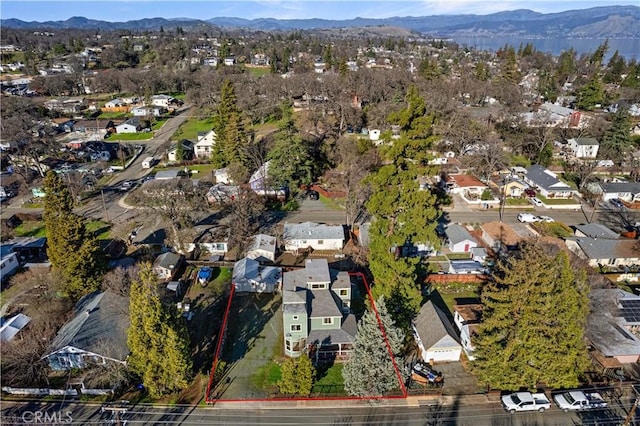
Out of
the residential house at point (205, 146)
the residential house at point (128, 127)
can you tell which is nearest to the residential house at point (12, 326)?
the residential house at point (205, 146)

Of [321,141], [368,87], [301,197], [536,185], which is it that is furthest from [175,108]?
[536,185]

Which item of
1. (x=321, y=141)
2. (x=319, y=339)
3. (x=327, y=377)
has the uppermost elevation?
(x=321, y=141)

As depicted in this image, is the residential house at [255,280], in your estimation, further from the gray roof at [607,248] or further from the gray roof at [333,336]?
the gray roof at [607,248]

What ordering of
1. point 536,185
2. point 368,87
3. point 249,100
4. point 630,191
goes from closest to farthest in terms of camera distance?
point 630,191 → point 536,185 → point 249,100 → point 368,87

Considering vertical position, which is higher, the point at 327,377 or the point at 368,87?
the point at 368,87

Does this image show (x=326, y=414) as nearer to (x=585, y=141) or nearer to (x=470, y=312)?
(x=470, y=312)

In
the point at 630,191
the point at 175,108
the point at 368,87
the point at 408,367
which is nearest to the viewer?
the point at 408,367

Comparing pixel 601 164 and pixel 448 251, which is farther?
pixel 601 164

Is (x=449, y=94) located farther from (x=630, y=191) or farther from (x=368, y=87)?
(x=630, y=191)
